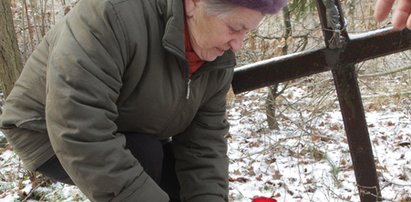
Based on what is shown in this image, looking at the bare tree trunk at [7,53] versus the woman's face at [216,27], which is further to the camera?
the bare tree trunk at [7,53]

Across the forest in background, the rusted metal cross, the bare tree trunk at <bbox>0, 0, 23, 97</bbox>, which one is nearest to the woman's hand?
the rusted metal cross

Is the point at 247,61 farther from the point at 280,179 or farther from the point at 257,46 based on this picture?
the point at 280,179

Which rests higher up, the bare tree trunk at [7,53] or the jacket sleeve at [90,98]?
the bare tree trunk at [7,53]

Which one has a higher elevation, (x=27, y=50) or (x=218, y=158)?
(x=27, y=50)

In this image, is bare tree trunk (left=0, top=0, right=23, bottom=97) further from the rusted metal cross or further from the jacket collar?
the jacket collar

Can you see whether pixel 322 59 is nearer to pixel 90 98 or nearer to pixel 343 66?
pixel 343 66

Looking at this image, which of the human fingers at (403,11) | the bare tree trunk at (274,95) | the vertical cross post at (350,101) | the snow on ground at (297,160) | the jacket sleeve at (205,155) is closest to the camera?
the human fingers at (403,11)

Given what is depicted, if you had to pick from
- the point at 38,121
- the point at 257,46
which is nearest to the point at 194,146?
the point at 38,121

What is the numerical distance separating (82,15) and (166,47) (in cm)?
32

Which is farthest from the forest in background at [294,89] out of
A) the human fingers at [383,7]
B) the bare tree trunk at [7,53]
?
the human fingers at [383,7]

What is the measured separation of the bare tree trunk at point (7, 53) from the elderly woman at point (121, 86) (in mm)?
1650

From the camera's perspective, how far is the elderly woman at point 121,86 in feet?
5.25

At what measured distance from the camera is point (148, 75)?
178 centimetres

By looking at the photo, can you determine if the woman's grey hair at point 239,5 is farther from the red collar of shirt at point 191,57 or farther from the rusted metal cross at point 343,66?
the rusted metal cross at point 343,66
